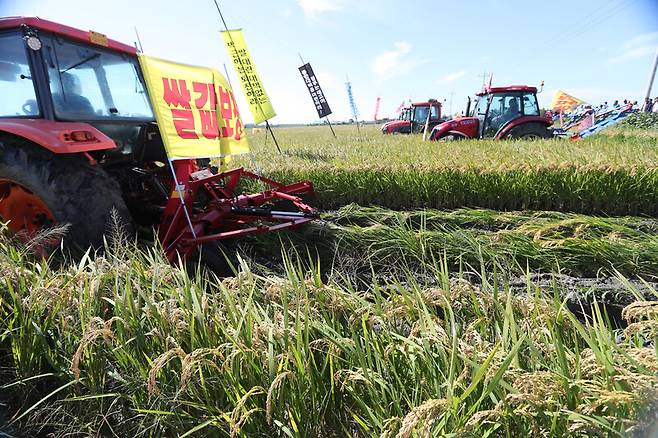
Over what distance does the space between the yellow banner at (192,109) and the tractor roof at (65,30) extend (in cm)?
71

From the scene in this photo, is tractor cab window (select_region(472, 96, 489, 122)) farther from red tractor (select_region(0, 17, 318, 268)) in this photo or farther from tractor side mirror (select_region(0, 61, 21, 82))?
tractor side mirror (select_region(0, 61, 21, 82))

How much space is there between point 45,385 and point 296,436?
112cm

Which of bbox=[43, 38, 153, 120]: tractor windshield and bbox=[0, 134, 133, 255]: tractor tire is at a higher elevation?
bbox=[43, 38, 153, 120]: tractor windshield

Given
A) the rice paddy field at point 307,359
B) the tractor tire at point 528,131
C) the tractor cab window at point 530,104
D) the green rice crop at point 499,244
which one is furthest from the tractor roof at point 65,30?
the tractor cab window at point 530,104

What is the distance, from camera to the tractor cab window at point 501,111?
33.5 feet

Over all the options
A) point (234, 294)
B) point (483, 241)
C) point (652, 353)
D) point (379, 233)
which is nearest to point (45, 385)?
point (234, 294)

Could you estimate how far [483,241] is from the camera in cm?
299

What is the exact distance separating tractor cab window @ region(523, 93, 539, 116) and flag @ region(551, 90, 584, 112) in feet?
43.4

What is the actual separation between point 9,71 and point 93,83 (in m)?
0.54

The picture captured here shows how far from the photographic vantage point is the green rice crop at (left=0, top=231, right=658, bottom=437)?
1008 millimetres

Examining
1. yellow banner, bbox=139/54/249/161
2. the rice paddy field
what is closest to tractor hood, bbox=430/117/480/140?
yellow banner, bbox=139/54/249/161

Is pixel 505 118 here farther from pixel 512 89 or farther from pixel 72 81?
pixel 72 81

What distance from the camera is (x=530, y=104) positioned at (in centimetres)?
1028

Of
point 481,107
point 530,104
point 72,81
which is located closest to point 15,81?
point 72,81
